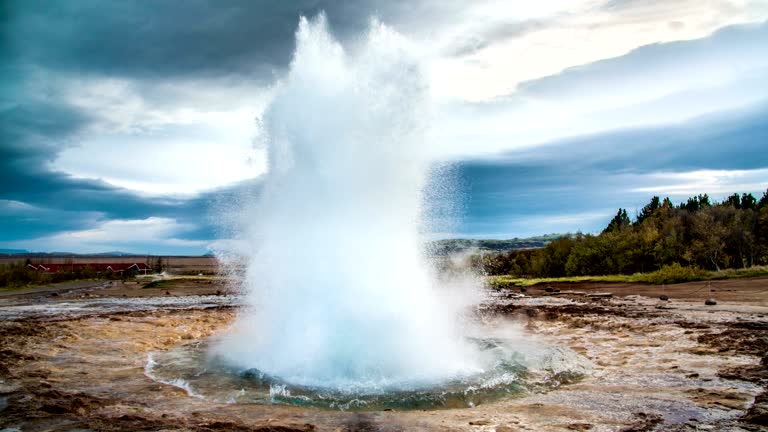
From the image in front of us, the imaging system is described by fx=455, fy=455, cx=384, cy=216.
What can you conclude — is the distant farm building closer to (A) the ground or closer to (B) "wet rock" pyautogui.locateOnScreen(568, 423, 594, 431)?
(A) the ground

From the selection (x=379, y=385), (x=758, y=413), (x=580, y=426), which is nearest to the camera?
(x=580, y=426)

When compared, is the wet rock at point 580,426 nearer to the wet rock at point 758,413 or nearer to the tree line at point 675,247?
the wet rock at point 758,413

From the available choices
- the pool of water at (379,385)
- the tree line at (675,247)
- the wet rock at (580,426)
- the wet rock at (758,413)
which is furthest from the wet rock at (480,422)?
the tree line at (675,247)

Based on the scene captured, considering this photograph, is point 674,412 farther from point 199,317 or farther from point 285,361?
point 199,317

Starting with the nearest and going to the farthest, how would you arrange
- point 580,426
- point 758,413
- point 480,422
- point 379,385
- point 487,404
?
point 580,426, point 758,413, point 480,422, point 487,404, point 379,385

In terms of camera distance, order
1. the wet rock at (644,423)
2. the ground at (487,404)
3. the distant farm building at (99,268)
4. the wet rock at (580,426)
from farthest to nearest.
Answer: the distant farm building at (99,268), the ground at (487,404), the wet rock at (580,426), the wet rock at (644,423)

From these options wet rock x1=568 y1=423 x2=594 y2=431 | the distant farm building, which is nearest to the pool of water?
wet rock x1=568 y1=423 x2=594 y2=431

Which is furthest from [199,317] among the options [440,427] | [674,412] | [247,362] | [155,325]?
[674,412]

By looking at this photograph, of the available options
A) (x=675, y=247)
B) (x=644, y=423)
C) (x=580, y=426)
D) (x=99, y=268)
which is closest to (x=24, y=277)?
(x=99, y=268)

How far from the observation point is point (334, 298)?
35.5 ft

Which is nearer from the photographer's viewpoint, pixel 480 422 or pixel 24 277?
pixel 480 422

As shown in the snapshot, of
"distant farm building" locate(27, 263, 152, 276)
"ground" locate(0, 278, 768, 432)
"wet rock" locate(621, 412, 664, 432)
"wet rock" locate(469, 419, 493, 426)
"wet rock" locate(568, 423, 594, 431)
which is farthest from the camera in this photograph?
"distant farm building" locate(27, 263, 152, 276)

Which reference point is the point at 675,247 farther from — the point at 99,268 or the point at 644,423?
the point at 99,268

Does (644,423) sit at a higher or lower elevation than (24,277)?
higher
